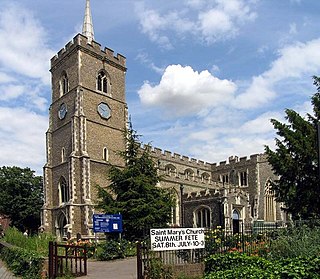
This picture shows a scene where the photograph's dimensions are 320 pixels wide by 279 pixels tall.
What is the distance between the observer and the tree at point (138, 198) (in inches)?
815

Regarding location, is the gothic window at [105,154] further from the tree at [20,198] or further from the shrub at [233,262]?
the shrub at [233,262]

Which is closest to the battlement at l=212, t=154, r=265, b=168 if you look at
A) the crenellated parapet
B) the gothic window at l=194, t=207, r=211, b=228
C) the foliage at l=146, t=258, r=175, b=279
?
the crenellated parapet

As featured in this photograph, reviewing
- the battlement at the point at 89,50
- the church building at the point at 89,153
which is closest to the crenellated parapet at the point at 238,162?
the church building at the point at 89,153

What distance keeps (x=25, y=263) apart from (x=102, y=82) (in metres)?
28.6

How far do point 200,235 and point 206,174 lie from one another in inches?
1667

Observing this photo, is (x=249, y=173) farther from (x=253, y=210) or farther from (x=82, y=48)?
(x=82, y=48)

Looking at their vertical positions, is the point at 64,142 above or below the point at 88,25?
below

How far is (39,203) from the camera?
156 ft

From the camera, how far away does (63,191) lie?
3703 centimetres

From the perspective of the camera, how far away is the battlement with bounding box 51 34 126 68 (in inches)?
1492

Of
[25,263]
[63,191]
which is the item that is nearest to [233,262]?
[25,263]

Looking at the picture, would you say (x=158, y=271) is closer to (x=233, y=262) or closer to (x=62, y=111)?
(x=233, y=262)

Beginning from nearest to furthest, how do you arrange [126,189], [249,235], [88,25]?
[249,235]
[126,189]
[88,25]

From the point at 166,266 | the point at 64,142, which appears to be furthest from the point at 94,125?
the point at 166,266
